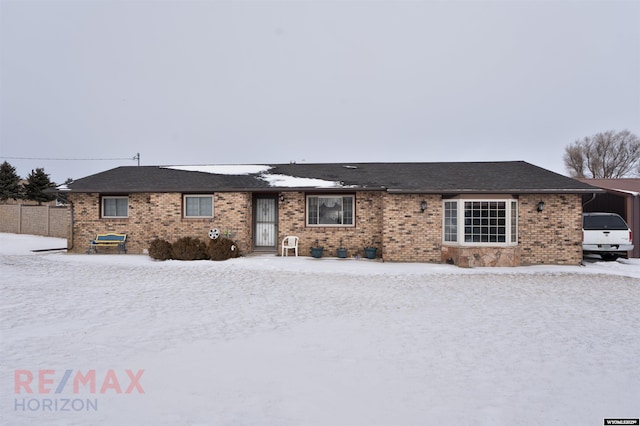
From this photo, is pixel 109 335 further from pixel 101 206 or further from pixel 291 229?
pixel 101 206

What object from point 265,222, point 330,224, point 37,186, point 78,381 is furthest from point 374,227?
point 37,186

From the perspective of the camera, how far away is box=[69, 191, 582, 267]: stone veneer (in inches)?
488

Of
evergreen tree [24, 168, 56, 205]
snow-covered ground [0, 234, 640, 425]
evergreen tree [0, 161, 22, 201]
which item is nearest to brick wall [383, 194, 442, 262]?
snow-covered ground [0, 234, 640, 425]

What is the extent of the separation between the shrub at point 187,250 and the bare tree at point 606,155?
1467 inches

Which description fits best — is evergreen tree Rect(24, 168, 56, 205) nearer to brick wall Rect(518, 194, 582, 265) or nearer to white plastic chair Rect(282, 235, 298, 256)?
white plastic chair Rect(282, 235, 298, 256)

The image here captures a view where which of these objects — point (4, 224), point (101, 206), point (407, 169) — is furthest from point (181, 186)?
point (4, 224)

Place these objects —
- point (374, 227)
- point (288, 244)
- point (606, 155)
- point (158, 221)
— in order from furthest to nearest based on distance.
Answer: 1. point (606, 155)
2. point (158, 221)
3. point (288, 244)
4. point (374, 227)

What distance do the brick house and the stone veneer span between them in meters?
0.03

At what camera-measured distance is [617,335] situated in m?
5.25

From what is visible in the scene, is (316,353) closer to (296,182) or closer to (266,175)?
(296,182)

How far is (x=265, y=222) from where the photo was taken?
15242mm

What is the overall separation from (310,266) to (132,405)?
8603 mm

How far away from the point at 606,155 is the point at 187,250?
1556 inches

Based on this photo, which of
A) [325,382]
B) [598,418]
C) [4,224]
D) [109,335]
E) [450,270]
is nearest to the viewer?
[598,418]
